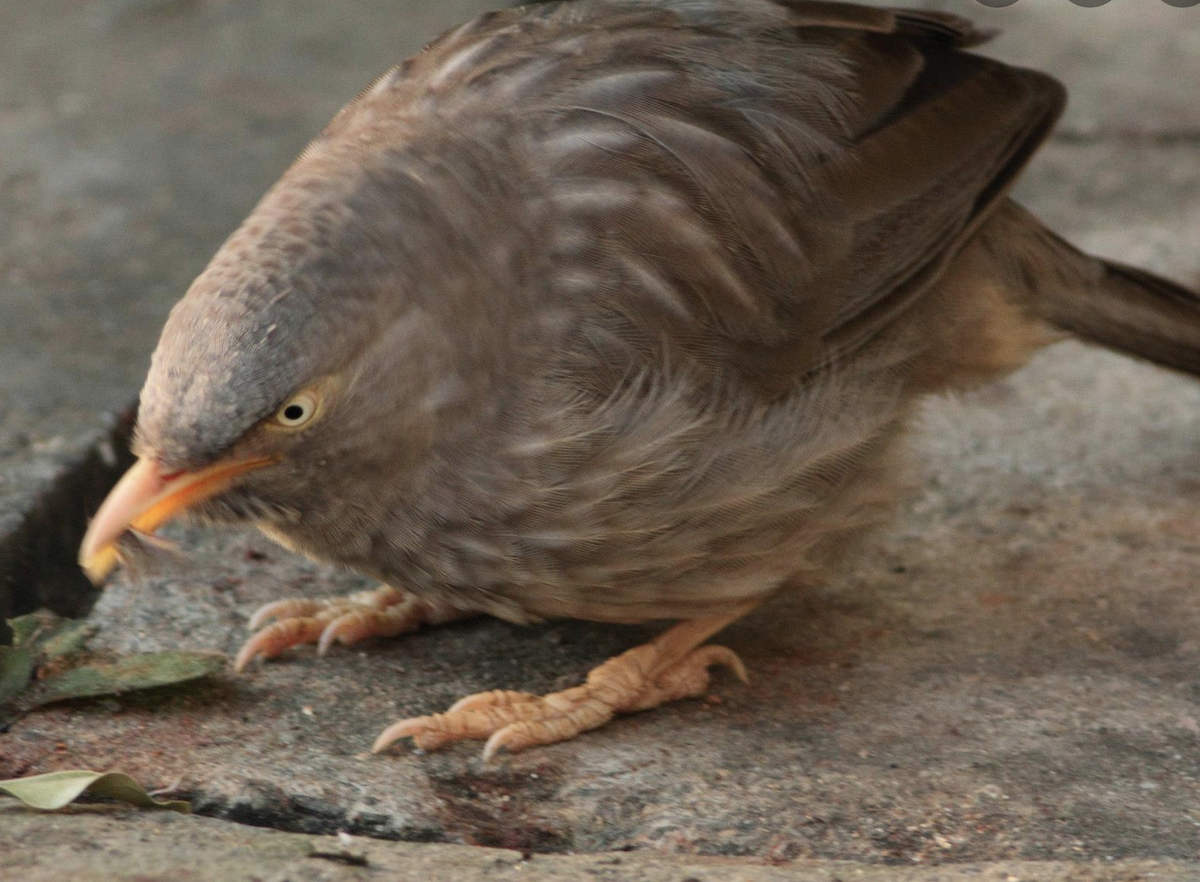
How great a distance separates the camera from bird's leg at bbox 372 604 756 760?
3104mm

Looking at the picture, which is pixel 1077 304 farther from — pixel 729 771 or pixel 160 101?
pixel 160 101

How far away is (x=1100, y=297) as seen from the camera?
4.18 m

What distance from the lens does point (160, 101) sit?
6285mm

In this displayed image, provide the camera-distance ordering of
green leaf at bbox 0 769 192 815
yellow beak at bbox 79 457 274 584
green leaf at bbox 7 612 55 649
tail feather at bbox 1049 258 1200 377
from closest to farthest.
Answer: green leaf at bbox 0 769 192 815 → yellow beak at bbox 79 457 274 584 → green leaf at bbox 7 612 55 649 → tail feather at bbox 1049 258 1200 377

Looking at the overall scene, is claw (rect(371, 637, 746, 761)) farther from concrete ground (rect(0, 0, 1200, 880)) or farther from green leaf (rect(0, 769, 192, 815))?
green leaf (rect(0, 769, 192, 815))

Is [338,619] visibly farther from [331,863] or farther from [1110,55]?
[1110,55]

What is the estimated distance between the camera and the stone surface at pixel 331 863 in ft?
8.09

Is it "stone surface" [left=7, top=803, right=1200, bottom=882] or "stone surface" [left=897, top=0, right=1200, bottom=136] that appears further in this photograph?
"stone surface" [left=897, top=0, right=1200, bottom=136]

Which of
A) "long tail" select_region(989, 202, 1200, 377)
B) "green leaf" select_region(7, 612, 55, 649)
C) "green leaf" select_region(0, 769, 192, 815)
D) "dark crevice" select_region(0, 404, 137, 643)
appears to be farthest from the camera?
"long tail" select_region(989, 202, 1200, 377)

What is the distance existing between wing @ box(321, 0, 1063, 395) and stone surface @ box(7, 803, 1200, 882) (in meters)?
1.06

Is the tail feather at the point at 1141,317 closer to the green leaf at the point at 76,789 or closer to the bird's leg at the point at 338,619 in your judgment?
the bird's leg at the point at 338,619

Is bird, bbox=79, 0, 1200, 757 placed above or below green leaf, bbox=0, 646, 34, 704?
above

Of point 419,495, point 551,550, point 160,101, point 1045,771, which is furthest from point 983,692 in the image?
point 160,101

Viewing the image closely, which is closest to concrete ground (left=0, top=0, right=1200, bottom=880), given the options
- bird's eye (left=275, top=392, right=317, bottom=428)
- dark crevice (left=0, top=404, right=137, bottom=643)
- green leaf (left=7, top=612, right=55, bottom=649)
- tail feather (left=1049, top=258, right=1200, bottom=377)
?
dark crevice (left=0, top=404, right=137, bottom=643)
